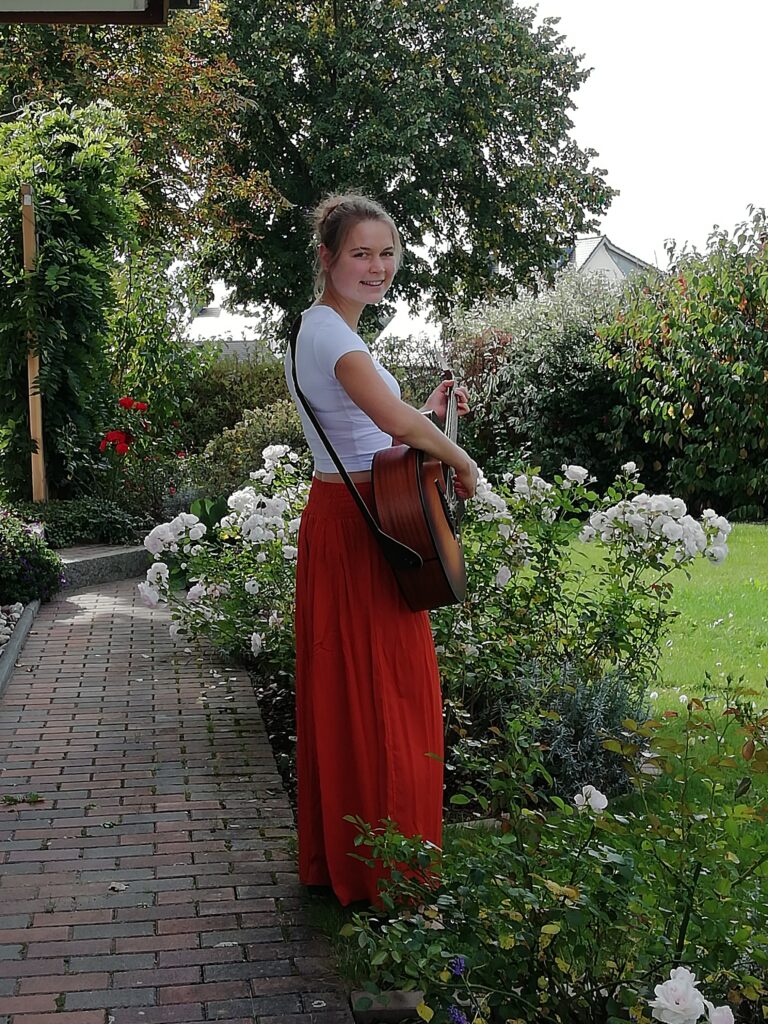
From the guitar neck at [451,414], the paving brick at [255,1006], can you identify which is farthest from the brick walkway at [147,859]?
the guitar neck at [451,414]

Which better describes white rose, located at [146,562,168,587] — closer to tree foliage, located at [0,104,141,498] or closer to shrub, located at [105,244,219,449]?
tree foliage, located at [0,104,141,498]

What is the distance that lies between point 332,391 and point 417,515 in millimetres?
425

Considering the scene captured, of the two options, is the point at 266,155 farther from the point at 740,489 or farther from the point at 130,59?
the point at 740,489

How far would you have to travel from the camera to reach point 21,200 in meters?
10.8

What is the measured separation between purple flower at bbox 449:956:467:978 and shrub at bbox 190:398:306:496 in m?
9.17

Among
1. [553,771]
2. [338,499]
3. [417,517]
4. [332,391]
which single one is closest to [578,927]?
[417,517]

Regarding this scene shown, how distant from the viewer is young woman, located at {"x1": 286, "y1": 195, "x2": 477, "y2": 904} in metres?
3.34

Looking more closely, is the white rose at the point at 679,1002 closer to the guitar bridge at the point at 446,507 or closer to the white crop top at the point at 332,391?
the guitar bridge at the point at 446,507

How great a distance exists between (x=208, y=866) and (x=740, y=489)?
10123 millimetres

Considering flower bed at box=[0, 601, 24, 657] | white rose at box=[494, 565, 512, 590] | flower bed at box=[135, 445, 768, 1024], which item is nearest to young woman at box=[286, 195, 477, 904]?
flower bed at box=[135, 445, 768, 1024]

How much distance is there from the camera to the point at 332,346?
10.6 feet

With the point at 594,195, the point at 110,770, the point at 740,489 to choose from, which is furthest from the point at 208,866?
the point at 594,195

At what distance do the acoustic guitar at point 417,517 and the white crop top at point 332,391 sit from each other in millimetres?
76

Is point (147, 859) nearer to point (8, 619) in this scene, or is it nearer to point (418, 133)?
point (8, 619)
